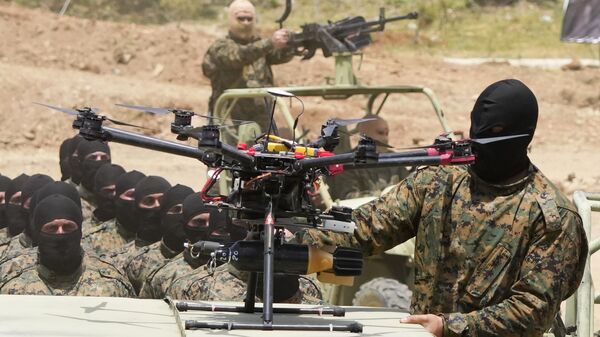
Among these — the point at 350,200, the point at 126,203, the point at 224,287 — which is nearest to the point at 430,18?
the point at 126,203

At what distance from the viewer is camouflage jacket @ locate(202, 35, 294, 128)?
40.3ft

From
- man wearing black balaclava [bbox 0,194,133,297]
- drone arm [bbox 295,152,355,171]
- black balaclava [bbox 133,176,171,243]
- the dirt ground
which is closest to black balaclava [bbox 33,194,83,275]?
man wearing black balaclava [bbox 0,194,133,297]

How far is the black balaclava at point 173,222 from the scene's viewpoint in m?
8.55

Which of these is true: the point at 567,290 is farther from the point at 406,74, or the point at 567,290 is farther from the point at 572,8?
the point at 406,74

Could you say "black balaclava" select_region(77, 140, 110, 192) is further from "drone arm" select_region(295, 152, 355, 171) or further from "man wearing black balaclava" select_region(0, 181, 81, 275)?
"drone arm" select_region(295, 152, 355, 171)

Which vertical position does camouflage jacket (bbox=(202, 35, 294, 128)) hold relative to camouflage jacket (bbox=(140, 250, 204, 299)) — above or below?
above

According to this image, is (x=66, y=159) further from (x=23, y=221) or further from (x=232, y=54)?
(x=23, y=221)

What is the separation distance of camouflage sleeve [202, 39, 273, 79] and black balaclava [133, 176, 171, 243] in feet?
9.84

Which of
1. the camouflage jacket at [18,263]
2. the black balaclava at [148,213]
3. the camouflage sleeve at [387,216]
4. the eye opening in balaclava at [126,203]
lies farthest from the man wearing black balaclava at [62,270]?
the camouflage sleeve at [387,216]

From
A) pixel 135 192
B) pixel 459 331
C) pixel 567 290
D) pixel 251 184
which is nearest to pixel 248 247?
pixel 251 184

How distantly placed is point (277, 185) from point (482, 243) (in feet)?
3.22

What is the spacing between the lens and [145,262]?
8617 mm

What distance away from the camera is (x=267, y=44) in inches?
481

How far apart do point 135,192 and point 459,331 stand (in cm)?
538
